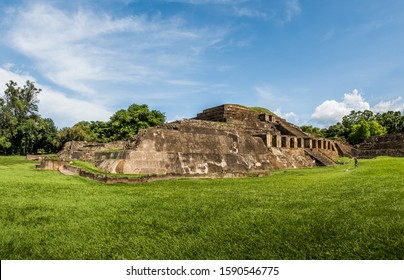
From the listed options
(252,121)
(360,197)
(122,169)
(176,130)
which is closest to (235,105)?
(252,121)

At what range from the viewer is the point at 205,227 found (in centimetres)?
423

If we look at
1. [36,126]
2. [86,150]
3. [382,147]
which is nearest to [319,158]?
[382,147]

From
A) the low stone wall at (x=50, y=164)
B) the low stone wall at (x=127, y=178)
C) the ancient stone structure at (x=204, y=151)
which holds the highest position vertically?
the ancient stone structure at (x=204, y=151)

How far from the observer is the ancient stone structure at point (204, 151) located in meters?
13.0

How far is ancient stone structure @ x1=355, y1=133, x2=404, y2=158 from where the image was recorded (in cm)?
2917

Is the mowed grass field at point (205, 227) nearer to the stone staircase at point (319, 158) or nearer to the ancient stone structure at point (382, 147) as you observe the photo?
the stone staircase at point (319, 158)

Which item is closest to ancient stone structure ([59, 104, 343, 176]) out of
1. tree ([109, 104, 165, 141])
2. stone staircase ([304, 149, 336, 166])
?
stone staircase ([304, 149, 336, 166])

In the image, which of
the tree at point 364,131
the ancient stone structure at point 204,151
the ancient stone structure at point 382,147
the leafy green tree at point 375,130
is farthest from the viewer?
the leafy green tree at point 375,130

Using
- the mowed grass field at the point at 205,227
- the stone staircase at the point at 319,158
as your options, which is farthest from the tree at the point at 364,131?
the mowed grass field at the point at 205,227

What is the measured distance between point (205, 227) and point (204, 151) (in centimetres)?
1100

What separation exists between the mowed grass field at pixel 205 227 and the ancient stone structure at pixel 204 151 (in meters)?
5.95

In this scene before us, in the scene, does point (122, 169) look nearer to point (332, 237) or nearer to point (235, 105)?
point (332, 237)

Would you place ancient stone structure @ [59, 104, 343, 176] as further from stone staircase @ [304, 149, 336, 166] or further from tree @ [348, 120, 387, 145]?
tree @ [348, 120, 387, 145]

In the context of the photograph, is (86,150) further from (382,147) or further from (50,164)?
(382,147)
